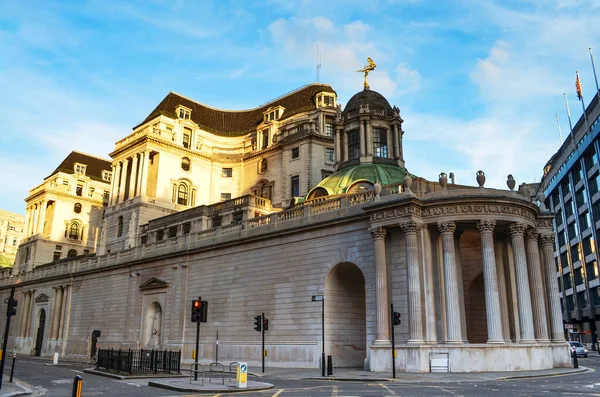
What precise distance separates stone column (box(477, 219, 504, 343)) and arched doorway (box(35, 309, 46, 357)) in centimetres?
5106

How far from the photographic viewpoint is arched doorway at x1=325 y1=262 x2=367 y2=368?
32.6m

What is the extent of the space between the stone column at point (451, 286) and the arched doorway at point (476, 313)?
519 cm

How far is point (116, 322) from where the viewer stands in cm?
4900

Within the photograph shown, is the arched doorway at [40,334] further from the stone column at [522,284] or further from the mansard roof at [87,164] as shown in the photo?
the stone column at [522,284]

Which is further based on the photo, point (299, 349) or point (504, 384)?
point (299, 349)

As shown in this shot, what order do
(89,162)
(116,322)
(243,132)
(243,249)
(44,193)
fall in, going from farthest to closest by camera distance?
(89,162)
(44,193)
(243,132)
(116,322)
(243,249)

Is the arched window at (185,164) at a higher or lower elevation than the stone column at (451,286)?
higher

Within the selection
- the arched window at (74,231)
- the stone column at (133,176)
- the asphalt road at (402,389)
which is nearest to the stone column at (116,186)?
the stone column at (133,176)

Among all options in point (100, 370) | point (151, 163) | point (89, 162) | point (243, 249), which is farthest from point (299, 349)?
point (89, 162)

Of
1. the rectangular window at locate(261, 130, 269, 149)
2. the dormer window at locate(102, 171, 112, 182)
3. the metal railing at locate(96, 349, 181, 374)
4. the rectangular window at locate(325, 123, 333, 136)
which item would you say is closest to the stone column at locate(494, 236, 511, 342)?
the metal railing at locate(96, 349, 181, 374)

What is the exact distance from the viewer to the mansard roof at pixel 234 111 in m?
70.8

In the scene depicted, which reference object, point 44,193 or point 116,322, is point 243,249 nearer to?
point 116,322

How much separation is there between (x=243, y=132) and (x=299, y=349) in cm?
4910

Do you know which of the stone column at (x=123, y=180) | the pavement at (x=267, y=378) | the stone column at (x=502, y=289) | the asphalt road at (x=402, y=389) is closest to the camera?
the asphalt road at (x=402, y=389)
